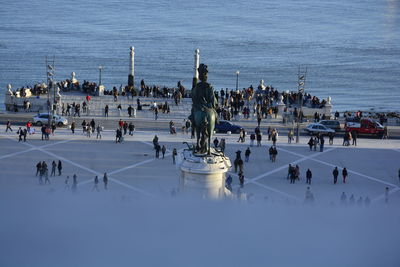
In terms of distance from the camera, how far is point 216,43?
125438 millimetres

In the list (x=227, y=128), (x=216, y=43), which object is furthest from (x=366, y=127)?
(x=216, y=43)

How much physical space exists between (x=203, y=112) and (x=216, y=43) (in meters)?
108

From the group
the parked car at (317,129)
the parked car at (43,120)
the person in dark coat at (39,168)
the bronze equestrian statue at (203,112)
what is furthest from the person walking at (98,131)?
the bronze equestrian statue at (203,112)

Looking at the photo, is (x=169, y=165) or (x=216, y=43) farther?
(x=216, y=43)

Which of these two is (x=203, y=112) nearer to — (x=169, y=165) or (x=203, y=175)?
(x=203, y=175)

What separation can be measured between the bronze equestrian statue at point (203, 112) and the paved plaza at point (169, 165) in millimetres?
10242

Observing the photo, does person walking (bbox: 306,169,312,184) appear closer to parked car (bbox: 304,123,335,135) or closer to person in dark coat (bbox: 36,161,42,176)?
person in dark coat (bbox: 36,161,42,176)

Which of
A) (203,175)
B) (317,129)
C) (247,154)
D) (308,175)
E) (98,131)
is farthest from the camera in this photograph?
(317,129)

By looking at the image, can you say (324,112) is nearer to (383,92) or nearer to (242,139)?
(242,139)

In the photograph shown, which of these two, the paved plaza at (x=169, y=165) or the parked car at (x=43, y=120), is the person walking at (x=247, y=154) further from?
the parked car at (x=43, y=120)

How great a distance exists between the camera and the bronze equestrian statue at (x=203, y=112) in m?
18.4

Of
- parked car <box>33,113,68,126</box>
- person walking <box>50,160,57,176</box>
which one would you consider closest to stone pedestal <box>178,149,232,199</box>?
person walking <box>50,160,57,176</box>

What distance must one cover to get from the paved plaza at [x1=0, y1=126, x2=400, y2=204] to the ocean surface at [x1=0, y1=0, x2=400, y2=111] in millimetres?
47324

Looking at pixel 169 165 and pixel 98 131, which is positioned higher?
pixel 98 131
